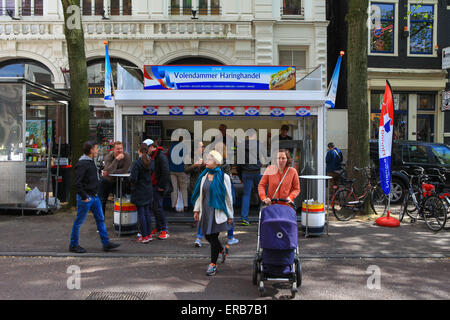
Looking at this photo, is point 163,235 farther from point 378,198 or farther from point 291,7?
point 291,7

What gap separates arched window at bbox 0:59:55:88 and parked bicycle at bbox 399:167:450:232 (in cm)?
1500

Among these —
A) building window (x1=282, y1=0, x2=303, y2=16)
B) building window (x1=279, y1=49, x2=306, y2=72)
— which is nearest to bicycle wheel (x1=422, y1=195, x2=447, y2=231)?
building window (x1=279, y1=49, x2=306, y2=72)

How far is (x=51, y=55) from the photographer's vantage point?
57.6ft

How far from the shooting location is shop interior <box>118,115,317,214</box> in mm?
9250

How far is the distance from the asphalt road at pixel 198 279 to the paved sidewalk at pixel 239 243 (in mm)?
279

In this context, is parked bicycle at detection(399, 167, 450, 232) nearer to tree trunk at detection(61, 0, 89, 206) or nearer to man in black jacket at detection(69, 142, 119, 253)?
man in black jacket at detection(69, 142, 119, 253)

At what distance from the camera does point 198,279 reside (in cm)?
549

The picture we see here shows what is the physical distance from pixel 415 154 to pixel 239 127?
18.2 feet

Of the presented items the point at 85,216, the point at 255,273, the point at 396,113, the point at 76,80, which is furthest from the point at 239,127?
the point at 396,113

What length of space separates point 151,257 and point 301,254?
245cm

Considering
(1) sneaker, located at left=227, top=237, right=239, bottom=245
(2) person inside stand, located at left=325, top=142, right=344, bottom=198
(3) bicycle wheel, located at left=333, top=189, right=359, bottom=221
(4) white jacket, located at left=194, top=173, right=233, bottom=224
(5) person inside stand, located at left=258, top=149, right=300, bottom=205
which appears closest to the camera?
(4) white jacket, located at left=194, top=173, right=233, bottom=224

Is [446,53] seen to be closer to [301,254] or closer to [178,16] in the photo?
[178,16]

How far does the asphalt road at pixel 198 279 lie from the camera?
4883 mm

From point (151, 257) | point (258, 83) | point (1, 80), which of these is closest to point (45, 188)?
point (1, 80)
